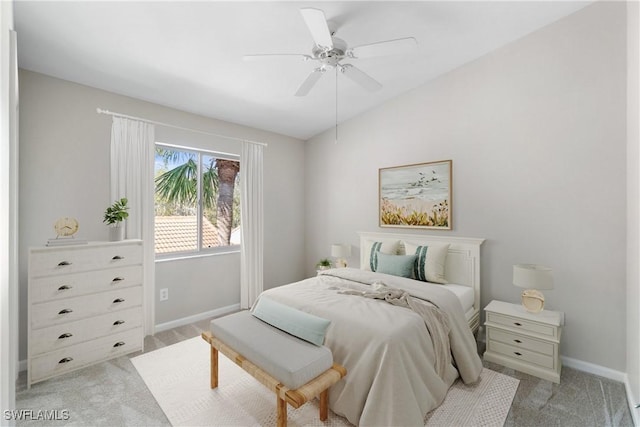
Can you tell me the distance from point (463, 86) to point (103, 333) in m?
4.41

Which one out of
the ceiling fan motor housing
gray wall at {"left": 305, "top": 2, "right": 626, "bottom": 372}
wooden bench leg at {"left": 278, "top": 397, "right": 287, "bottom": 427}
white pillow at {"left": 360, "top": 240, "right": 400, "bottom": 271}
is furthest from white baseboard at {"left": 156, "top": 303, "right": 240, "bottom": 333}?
the ceiling fan motor housing

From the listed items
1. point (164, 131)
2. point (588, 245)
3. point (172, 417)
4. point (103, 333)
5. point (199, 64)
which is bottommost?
point (172, 417)

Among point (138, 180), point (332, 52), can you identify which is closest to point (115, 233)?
point (138, 180)

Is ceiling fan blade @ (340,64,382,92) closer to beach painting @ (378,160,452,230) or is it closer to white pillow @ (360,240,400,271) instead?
beach painting @ (378,160,452,230)

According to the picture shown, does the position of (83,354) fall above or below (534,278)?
below

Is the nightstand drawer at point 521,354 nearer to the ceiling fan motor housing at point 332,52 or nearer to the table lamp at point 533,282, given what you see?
the table lamp at point 533,282

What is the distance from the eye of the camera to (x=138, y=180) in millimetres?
3012

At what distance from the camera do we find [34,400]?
2025mm

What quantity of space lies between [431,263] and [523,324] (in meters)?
0.93

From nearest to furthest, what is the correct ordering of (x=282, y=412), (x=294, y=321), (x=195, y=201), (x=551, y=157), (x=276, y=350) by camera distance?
(x=282, y=412), (x=276, y=350), (x=294, y=321), (x=551, y=157), (x=195, y=201)

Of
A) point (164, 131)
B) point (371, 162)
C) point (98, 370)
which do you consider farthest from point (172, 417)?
point (371, 162)

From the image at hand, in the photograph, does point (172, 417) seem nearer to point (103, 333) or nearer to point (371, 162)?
point (103, 333)

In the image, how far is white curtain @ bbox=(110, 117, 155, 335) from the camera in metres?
2.89

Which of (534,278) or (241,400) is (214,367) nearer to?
(241,400)
